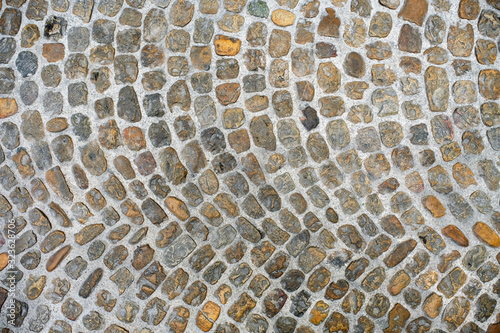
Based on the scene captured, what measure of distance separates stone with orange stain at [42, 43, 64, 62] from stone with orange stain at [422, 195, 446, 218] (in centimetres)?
259

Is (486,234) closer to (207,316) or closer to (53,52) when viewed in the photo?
(207,316)

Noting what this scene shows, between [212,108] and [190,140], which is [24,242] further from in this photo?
[212,108]

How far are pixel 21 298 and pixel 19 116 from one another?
118cm

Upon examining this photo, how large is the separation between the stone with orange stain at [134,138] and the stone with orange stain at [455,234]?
6.86 ft

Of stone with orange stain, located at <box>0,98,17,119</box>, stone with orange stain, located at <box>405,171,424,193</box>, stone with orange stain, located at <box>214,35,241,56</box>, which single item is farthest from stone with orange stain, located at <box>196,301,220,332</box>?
stone with orange stain, located at <box>0,98,17,119</box>

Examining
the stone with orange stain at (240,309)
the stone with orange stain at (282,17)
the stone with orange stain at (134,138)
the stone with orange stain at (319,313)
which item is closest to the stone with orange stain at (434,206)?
the stone with orange stain at (319,313)

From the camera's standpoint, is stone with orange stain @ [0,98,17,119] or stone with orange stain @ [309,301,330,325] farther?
stone with orange stain @ [309,301,330,325]

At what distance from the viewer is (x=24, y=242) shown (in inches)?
116

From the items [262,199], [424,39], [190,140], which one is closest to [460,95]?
[424,39]

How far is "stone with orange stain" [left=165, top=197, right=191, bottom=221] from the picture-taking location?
299 cm

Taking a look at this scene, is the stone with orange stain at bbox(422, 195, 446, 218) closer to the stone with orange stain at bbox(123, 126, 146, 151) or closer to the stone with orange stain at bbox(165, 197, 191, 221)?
the stone with orange stain at bbox(165, 197, 191, 221)

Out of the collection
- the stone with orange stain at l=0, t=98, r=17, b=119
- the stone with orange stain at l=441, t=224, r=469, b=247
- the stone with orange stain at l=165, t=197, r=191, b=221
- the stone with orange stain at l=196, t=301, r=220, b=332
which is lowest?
the stone with orange stain at l=196, t=301, r=220, b=332

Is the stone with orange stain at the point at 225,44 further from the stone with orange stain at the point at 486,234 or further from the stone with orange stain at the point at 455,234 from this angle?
the stone with orange stain at the point at 486,234

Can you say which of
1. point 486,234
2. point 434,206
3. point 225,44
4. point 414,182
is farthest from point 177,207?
point 486,234
